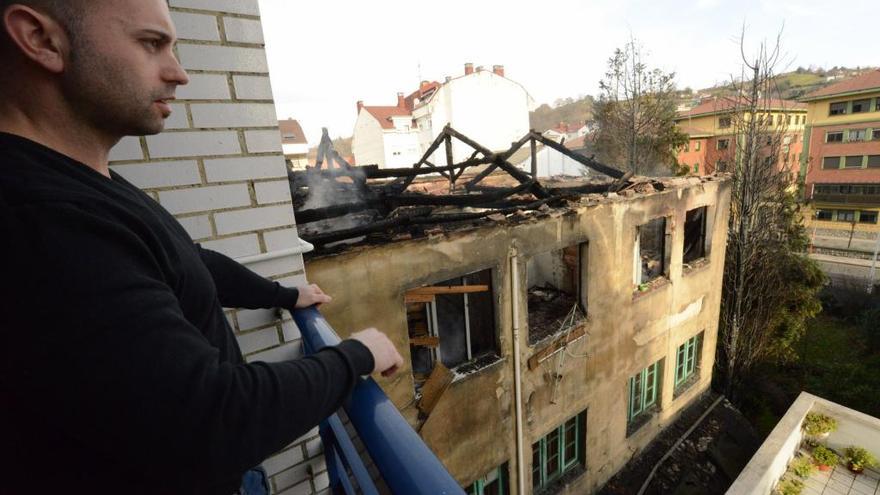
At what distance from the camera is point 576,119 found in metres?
50.1

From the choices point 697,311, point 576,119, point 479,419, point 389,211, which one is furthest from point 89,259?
point 576,119

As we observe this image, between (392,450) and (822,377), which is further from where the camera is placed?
(822,377)

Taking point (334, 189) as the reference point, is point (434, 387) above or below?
below

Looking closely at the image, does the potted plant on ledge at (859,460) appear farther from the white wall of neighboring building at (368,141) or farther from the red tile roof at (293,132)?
the red tile roof at (293,132)

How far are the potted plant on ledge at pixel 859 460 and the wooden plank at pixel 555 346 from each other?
8285 millimetres

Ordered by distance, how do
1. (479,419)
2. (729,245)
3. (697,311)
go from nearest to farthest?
(479,419) → (697,311) → (729,245)

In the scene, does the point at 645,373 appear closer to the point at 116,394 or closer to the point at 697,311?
the point at 697,311

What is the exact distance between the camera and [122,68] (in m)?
1.01

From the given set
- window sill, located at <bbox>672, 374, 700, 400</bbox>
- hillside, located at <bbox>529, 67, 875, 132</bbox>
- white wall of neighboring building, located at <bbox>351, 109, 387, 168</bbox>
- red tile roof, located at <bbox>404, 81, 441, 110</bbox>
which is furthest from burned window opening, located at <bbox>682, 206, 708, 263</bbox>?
hillside, located at <bbox>529, 67, 875, 132</bbox>

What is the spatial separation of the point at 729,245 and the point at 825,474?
7.22m

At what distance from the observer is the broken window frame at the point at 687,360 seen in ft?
36.6

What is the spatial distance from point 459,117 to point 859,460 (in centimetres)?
2486

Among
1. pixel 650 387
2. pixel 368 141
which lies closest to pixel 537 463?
pixel 650 387

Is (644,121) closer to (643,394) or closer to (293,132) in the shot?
(643,394)
